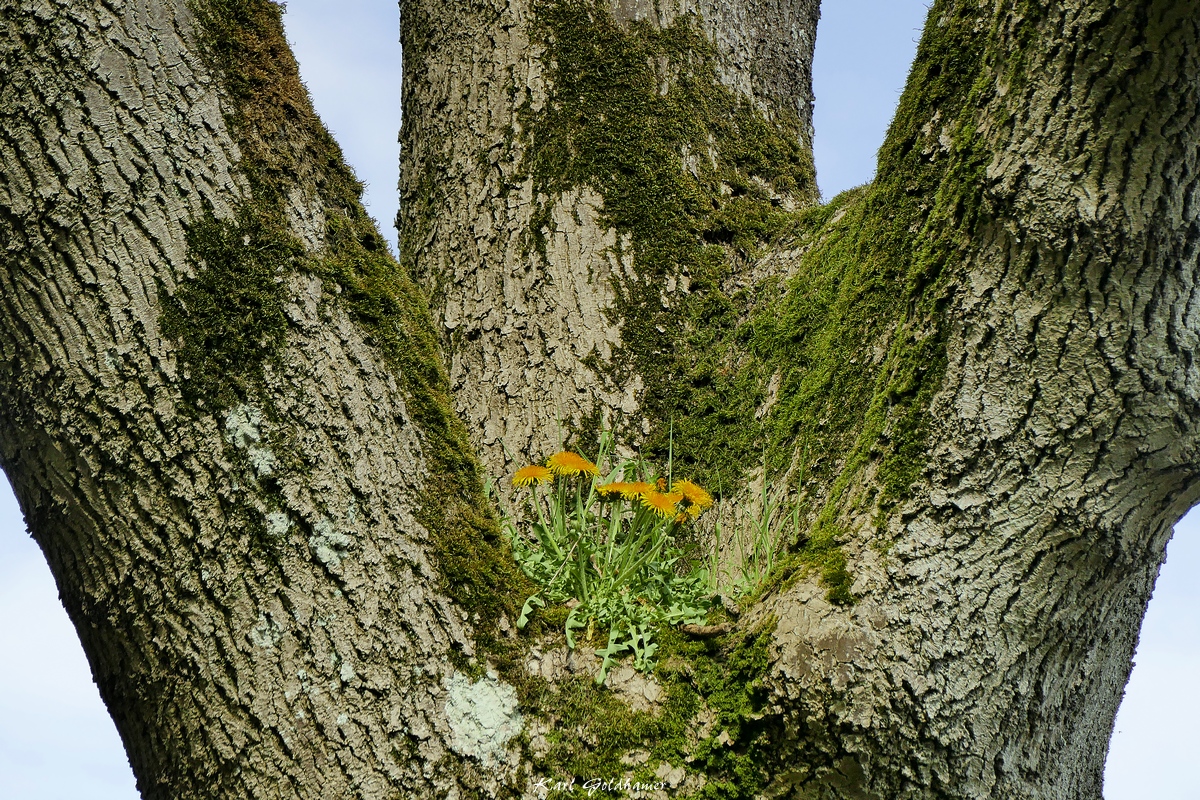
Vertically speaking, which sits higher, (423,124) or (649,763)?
(423,124)

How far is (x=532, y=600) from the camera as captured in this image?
7.29 ft

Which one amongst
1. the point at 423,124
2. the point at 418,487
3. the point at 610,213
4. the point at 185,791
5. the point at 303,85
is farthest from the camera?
the point at 423,124

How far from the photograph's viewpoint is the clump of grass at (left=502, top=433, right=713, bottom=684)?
88.6 inches

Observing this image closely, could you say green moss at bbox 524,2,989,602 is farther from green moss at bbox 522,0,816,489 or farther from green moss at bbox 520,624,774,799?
green moss at bbox 520,624,774,799

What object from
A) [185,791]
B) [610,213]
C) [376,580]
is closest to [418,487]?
[376,580]

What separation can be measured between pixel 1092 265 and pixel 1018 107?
1.16ft

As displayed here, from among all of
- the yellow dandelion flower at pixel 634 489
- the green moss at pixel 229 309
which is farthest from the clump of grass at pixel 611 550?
the green moss at pixel 229 309

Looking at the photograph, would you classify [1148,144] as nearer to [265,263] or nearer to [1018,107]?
[1018,107]

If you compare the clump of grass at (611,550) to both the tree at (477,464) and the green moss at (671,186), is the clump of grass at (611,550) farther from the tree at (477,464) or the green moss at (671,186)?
the green moss at (671,186)

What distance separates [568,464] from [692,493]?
343 millimetres

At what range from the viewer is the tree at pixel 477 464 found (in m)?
1.89

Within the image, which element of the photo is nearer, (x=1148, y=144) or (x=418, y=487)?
(x=1148, y=144)

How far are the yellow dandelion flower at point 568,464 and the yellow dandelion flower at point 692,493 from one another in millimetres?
235

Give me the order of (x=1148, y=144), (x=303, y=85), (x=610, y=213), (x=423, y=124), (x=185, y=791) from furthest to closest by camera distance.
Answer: (x=423, y=124), (x=610, y=213), (x=303, y=85), (x=185, y=791), (x=1148, y=144)
